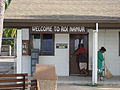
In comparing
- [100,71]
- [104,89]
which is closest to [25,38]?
[100,71]

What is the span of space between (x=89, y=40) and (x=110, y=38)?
3.69ft

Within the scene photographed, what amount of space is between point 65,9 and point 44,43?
6.93 ft

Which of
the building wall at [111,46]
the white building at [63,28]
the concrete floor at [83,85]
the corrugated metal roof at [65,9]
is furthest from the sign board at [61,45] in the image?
the concrete floor at [83,85]

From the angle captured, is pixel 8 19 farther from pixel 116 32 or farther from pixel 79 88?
pixel 116 32

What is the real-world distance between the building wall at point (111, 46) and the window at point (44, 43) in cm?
202

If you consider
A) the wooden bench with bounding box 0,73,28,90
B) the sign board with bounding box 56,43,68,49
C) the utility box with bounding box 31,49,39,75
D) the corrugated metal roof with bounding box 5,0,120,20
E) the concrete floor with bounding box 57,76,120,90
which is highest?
the corrugated metal roof with bounding box 5,0,120,20

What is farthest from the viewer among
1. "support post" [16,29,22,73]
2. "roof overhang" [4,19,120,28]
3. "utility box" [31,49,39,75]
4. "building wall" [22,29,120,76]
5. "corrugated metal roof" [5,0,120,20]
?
"building wall" [22,29,120,76]

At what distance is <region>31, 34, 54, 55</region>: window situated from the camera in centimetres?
1532

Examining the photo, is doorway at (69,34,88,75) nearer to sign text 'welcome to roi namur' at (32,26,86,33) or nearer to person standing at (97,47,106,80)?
person standing at (97,47,106,80)

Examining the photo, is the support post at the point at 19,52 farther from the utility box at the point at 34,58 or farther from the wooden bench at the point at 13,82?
the wooden bench at the point at 13,82

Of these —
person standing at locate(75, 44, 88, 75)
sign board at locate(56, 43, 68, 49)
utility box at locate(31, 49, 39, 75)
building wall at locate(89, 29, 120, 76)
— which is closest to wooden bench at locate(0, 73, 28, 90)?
utility box at locate(31, 49, 39, 75)

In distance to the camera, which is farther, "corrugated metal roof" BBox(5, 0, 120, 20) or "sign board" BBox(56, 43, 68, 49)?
"sign board" BBox(56, 43, 68, 49)

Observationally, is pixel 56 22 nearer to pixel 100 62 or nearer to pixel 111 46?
pixel 100 62

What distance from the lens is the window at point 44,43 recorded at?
15320mm
